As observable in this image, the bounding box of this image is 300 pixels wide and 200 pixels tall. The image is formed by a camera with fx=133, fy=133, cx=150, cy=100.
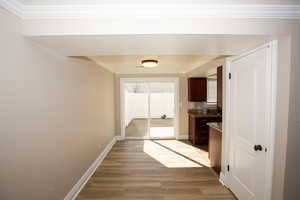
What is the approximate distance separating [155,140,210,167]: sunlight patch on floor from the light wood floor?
Answer: 0.17 ft

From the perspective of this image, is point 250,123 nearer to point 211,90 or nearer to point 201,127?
point 201,127

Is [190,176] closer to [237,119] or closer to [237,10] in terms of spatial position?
[237,119]

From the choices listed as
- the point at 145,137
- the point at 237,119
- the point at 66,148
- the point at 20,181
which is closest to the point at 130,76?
the point at 145,137

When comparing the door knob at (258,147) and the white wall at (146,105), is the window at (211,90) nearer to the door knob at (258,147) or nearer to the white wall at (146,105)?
the white wall at (146,105)

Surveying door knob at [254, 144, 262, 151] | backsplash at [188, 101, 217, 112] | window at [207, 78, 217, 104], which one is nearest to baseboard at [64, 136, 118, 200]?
door knob at [254, 144, 262, 151]

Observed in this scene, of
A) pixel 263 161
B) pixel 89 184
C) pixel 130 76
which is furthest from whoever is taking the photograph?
pixel 130 76

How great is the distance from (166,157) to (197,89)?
2.32 meters

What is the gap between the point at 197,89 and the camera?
429 centimetres

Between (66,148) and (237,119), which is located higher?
(237,119)

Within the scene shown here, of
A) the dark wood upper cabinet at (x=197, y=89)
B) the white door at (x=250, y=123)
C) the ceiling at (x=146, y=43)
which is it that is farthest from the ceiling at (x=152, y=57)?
the ceiling at (x=146, y=43)

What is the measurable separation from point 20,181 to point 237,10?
2.49 meters

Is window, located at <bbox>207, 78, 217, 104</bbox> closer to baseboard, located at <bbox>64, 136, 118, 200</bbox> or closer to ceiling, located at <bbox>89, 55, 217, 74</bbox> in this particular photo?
ceiling, located at <bbox>89, 55, 217, 74</bbox>

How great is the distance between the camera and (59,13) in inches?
48.1

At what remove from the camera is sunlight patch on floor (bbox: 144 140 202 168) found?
2895 millimetres
